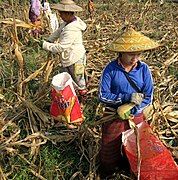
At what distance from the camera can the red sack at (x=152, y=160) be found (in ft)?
8.44

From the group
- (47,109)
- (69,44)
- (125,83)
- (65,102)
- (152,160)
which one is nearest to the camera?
(152,160)

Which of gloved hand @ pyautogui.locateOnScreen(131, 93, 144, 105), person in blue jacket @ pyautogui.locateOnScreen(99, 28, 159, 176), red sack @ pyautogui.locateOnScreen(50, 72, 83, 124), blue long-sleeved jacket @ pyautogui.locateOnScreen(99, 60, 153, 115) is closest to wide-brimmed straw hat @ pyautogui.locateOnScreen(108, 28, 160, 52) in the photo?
person in blue jacket @ pyautogui.locateOnScreen(99, 28, 159, 176)

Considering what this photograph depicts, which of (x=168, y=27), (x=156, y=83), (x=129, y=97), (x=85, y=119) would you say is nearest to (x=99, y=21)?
(x=168, y=27)

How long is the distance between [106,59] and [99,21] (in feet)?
8.19

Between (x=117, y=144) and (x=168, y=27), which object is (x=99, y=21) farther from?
(x=117, y=144)

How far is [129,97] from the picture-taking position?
2.74 metres

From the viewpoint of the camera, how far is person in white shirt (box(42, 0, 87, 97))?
375cm

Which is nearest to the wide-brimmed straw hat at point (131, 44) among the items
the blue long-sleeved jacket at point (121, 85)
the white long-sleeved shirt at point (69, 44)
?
the blue long-sleeved jacket at point (121, 85)

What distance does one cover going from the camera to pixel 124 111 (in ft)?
8.77

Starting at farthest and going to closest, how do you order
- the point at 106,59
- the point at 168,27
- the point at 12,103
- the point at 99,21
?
the point at 99,21
the point at 168,27
the point at 106,59
the point at 12,103

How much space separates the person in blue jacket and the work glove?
0.03 metres

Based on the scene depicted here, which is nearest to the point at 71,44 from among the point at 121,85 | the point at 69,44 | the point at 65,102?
the point at 69,44

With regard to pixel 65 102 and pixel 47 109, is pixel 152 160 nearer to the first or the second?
pixel 65 102

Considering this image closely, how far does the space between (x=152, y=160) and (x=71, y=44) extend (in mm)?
1592
